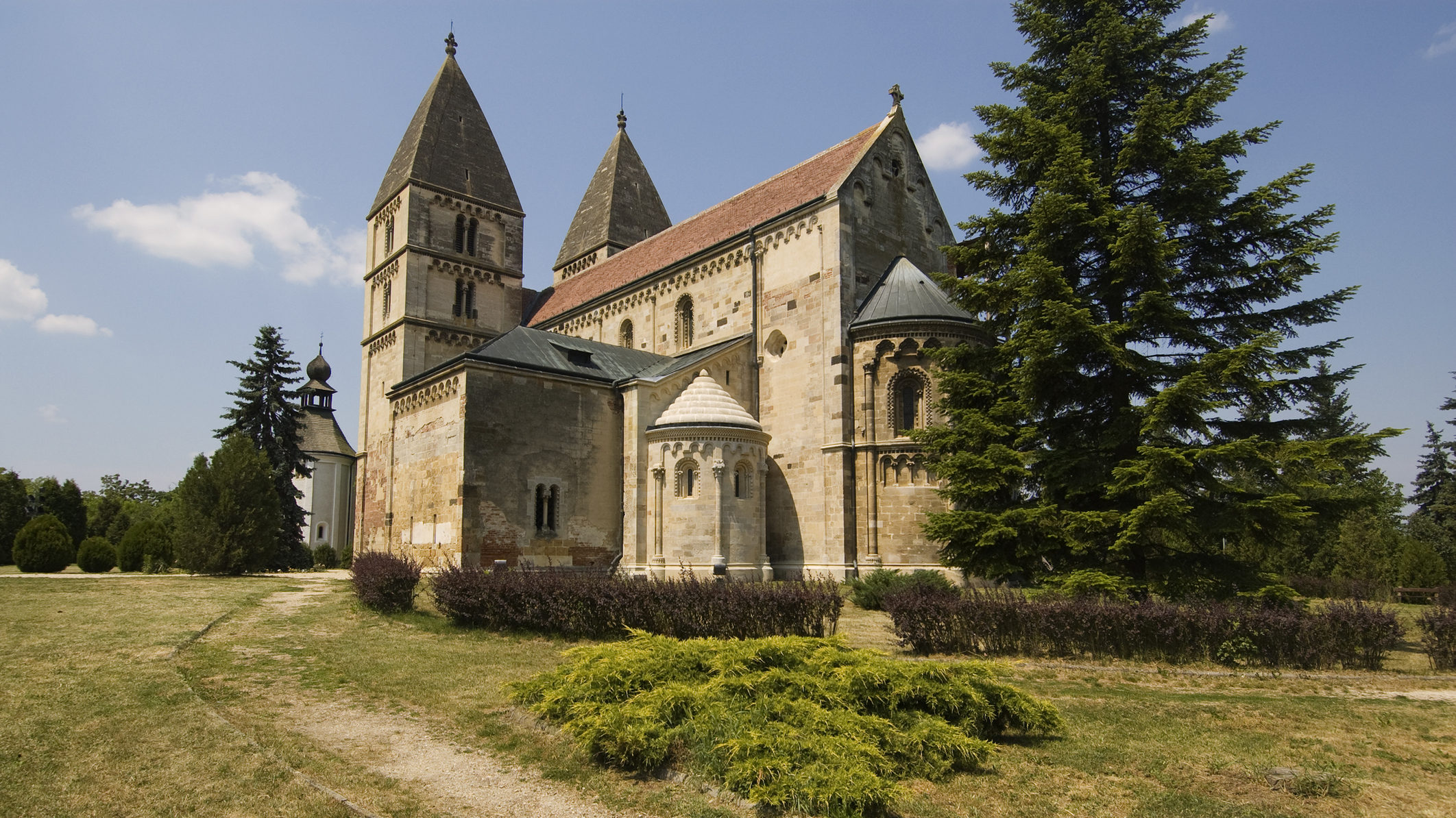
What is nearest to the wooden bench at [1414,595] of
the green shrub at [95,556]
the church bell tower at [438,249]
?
the church bell tower at [438,249]

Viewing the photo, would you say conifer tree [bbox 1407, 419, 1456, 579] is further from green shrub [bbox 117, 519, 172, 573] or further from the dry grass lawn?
green shrub [bbox 117, 519, 172, 573]

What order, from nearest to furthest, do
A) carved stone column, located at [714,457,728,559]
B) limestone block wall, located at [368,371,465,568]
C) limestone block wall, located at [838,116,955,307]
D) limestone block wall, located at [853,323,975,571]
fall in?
limestone block wall, located at [853,323,975,571]
carved stone column, located at [714,457,728,559]
limestone block wall, located at [368,371,465,568]
limestone block wall, located at [838,116,955,307]

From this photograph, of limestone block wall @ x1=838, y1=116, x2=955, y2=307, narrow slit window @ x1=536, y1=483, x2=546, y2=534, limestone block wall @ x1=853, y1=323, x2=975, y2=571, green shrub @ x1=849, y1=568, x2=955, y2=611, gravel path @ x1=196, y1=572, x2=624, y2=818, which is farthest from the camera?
limestone block wall @ x1=838, y1=116, x2=955, y2=307

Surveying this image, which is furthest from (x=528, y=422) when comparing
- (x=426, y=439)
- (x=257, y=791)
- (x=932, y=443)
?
(x=257, y=791)

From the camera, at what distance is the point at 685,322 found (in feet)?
98.8

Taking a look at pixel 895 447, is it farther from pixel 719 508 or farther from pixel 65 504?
pixel 65 504

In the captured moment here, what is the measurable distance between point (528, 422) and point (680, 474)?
4.73 m

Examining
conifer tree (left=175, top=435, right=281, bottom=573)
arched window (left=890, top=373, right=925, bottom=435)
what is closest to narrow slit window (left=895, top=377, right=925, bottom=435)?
arched window (left=890, top=373, right=925, bottom=435)

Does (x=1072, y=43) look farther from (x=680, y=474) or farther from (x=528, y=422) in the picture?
(x=528, y=422)

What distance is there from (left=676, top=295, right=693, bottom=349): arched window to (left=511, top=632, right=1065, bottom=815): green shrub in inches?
853

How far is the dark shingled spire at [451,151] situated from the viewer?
38156 millimetres

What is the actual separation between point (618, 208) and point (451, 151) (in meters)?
8.81

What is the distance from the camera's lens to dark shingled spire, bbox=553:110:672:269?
43.4m

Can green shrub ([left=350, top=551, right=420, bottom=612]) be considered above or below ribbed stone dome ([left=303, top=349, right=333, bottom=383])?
below
